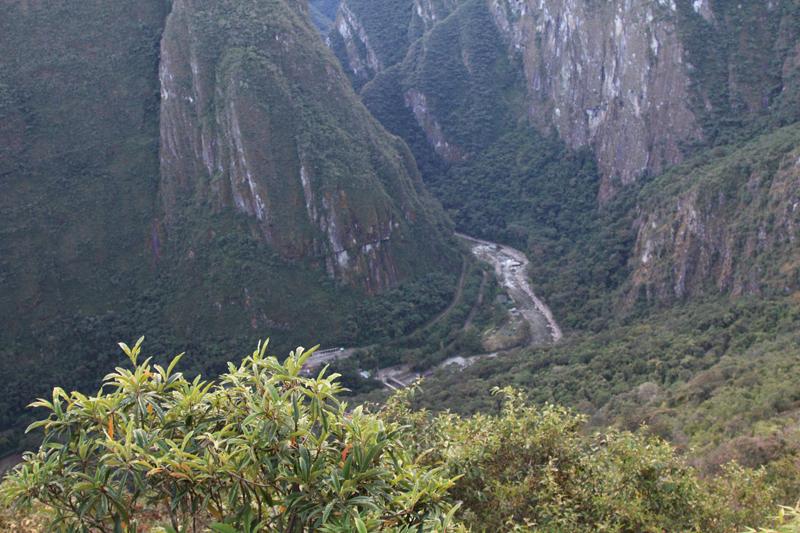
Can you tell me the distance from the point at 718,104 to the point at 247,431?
61.3m

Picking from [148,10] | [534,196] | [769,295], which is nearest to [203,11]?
[148,10]

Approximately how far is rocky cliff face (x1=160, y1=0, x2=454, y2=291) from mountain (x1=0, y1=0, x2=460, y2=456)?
12 centimetres

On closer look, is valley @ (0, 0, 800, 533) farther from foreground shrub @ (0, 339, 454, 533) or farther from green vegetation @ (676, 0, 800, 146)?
foreground shrub @ (0, 339, 454, 533)

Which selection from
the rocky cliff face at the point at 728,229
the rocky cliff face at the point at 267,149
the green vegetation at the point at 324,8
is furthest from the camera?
the green vegetation at the point at 324,8

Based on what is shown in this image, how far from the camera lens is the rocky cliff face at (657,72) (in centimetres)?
5612

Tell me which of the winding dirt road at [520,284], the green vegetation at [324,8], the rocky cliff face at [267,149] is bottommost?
the winding dirt road at [520,284]

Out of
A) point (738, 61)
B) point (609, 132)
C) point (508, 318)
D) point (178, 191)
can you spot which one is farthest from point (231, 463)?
point (609, 132)

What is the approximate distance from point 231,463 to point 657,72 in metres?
63.5

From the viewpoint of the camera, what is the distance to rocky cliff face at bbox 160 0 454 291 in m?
52.1

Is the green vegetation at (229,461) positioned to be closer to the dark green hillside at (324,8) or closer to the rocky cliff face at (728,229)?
the rocky cliff face at (728,229)

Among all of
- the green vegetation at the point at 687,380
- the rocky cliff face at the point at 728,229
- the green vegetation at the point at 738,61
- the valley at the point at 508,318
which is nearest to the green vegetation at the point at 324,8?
the valley at the point at 508,318

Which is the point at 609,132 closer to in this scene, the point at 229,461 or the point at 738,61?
the point at 738,61

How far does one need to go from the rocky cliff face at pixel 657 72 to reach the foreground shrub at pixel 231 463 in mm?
57067

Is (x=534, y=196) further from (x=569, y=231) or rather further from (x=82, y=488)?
(x=82, y=488)
